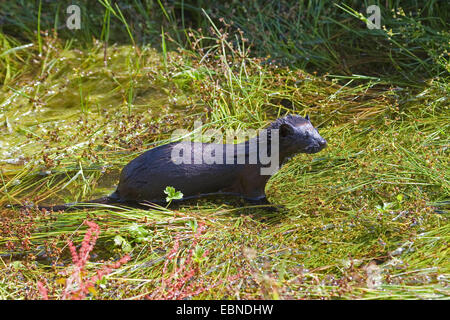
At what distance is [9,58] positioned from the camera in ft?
18.8

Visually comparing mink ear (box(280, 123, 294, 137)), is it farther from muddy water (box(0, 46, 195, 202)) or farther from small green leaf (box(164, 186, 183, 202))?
muddy water (box(0, 46, 195, 202))

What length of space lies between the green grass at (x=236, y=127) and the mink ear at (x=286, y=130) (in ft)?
1.52

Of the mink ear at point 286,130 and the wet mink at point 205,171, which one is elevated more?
the mink ear at point 286,130

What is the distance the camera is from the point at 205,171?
3.92 metres

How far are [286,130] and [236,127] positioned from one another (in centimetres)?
92

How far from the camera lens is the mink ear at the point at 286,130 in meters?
3.79

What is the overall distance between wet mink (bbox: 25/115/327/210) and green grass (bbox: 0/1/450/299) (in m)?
0.13

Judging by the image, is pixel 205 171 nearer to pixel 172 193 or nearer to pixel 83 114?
pixel 172 193

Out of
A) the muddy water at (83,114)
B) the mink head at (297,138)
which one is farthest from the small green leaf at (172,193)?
the mink head at (297,138)

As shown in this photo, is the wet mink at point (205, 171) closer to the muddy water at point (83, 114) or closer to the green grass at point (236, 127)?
the green grass at point (236, 127)

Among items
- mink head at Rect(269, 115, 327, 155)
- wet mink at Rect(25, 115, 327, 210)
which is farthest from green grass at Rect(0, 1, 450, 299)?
mink head at Rect(269, 115, 327, 155)

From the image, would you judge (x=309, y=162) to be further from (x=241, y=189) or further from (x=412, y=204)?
(x=412, y=204)

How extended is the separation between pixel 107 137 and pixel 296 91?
169 cm

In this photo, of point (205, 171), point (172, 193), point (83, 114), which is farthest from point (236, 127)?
point (83, 114)
